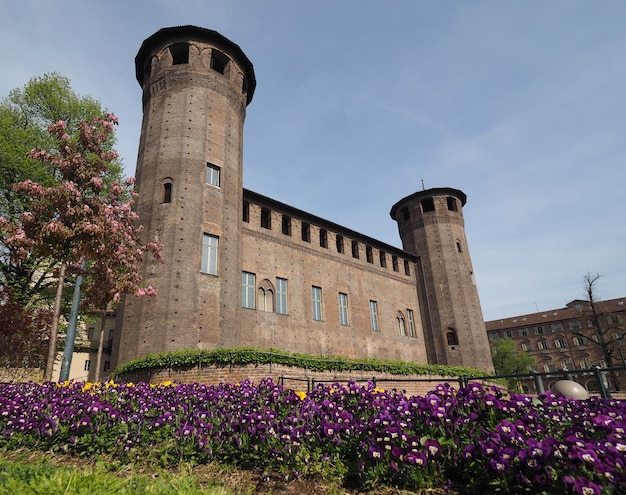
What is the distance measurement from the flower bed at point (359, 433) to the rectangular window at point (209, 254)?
10.5 meters

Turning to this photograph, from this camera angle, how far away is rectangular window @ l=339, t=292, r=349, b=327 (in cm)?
2489

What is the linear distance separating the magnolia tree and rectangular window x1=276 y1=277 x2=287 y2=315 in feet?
32.2

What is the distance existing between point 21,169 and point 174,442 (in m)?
18.4

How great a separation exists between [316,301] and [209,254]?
28.1ft

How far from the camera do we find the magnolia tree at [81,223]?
959cm

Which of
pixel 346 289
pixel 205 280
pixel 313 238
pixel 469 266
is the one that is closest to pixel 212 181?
pixel 205 280

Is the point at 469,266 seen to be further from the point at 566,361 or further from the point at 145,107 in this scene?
the point at 566,361

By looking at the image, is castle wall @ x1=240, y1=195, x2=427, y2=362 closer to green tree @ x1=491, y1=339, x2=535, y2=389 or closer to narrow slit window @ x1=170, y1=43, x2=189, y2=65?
narrow slit window @ x1=170, y1=43, x2=189, y2=65

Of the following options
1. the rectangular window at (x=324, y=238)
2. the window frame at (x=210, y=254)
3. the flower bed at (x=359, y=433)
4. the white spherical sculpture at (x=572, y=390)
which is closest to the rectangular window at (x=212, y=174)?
the window frame at (x=210, y=254)

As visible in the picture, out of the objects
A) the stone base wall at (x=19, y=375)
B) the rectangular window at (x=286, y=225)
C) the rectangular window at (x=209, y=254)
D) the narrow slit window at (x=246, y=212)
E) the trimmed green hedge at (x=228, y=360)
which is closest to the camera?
the trimmed green hedge at (x=228, y=360)

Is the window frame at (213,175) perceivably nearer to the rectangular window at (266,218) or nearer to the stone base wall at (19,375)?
the rectangular window at (266,218)

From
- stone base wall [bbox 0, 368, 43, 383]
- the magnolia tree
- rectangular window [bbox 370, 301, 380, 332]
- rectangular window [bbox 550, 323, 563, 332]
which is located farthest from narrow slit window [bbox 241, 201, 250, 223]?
rectangular window [bbox 550, 323, 563, 332]

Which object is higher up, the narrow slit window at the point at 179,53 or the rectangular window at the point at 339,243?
the narrow slit window at the point at 179,53

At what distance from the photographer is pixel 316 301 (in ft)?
78.4
